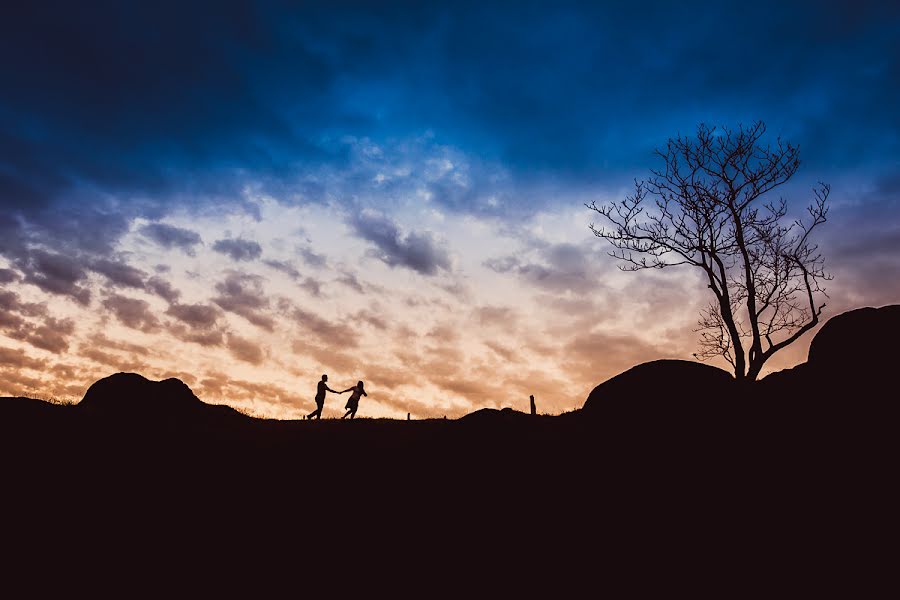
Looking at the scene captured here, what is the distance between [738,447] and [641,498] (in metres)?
2.53

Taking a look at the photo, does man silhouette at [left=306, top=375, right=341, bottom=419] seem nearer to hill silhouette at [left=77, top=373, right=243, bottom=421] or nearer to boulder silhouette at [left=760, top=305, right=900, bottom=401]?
hill silhouette at [left=77, top=373, right=243, bottom=421]

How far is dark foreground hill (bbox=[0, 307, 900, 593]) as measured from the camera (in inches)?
437

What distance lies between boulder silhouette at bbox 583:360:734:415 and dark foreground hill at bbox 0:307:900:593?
0.05 metres

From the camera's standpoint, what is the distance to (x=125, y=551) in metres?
11.7

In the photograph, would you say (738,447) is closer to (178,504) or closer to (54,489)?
(178,504)

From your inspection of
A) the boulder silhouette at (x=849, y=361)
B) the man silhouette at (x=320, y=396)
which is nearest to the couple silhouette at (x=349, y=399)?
the man silhouette at (x=320, y=396)

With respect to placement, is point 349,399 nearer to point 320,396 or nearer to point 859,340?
point 320,396

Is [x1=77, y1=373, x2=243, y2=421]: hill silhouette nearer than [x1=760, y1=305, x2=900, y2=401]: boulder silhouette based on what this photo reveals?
No

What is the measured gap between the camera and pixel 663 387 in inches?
547

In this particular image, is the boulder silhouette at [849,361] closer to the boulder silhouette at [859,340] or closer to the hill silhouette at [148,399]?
the boulder silhouette at [859,340]

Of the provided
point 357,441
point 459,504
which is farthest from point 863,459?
point 357,441

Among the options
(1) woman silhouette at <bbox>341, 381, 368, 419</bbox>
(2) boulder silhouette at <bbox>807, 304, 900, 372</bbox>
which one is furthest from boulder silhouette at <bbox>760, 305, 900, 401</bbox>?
(1) woman silhouette at <bbox>341, 381, 368, 419</bbox>

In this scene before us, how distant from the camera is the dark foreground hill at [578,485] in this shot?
11.1 metres

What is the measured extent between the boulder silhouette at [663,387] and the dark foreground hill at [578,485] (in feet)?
0.16
